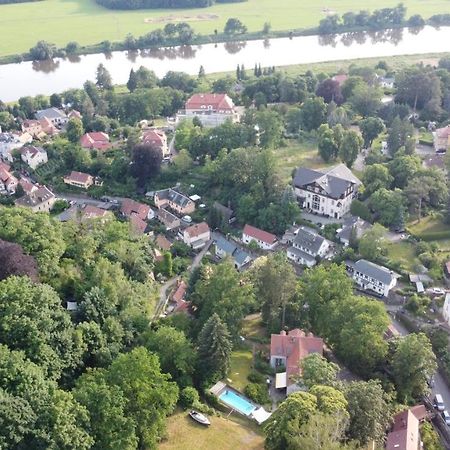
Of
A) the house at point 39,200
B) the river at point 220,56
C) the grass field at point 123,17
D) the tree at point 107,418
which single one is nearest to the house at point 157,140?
the house at point 39,200

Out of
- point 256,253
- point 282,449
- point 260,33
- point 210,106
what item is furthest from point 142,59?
point 282,449

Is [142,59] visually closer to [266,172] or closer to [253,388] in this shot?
[266,172]

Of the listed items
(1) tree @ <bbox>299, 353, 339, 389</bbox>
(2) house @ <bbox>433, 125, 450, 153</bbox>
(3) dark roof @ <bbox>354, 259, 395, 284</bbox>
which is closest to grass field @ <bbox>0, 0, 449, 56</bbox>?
(2) house @ <bbox>433, 125, 450, 153</bbox>

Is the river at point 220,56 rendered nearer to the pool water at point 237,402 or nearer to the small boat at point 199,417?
the pool water at point 237,402

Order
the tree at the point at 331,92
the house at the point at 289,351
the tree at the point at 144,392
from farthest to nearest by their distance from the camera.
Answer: the tree at the point at 331,92 → the house at the point at 289,351 → the tree at the point at 144,392

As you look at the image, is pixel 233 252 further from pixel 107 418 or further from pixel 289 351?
pixel 107 418

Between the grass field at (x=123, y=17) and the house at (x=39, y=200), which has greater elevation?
the grass field at (x=123, y=17)

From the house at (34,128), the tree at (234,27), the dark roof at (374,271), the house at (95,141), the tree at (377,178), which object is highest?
the tree at (234,27)
